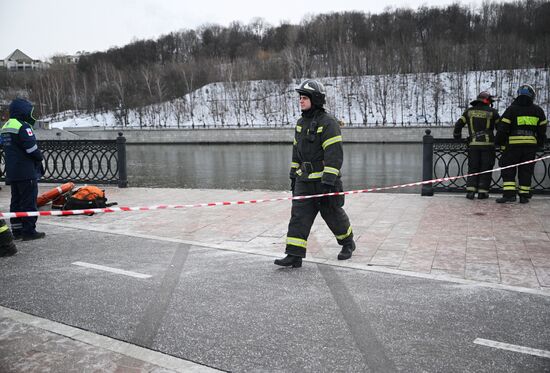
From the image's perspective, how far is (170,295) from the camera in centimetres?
489

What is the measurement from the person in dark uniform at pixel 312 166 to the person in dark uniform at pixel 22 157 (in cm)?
396

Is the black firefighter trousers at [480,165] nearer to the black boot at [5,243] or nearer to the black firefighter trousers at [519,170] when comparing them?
the black firefighter trousers at [519,170]

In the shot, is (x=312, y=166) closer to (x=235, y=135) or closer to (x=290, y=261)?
(x=290, y=261)

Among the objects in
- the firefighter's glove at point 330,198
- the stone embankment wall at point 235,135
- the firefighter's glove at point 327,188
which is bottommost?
the stone embankment wall at point 235,135

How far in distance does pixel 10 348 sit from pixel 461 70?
242 ft

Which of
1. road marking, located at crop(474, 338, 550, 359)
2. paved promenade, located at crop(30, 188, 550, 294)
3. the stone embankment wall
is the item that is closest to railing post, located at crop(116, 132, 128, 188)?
paved promenade, located at crop(30, 188, 550, 294)

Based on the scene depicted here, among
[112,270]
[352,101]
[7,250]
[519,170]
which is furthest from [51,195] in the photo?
[352,101]

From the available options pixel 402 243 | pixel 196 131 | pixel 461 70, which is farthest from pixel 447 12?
pixel 402 243

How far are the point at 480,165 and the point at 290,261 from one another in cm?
610

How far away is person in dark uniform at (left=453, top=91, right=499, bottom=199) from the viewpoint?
10141 mm

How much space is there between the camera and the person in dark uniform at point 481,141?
33.3ft

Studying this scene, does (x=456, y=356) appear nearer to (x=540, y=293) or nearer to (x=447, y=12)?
(x=540, y=293)

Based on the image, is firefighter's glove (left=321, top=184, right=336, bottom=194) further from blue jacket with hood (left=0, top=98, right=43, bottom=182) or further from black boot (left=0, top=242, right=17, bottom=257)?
blue jacket with hood (left=0, top=98, right=43, bottom=182)

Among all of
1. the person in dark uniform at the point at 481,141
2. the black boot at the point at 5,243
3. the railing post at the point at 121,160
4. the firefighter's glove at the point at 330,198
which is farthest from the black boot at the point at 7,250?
the person in dark uniform at the point at 481,141
